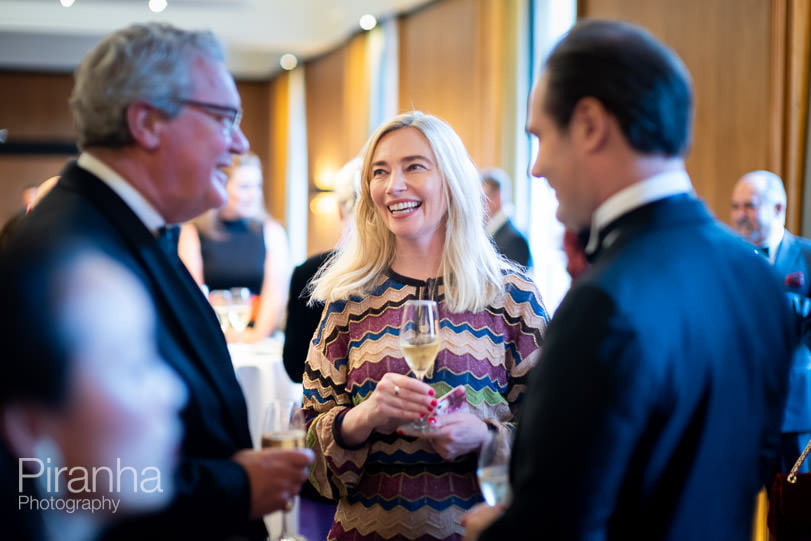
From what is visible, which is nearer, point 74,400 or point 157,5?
point 74,400

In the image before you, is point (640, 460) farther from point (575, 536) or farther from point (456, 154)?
point (456, 154)

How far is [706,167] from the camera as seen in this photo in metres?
6.18

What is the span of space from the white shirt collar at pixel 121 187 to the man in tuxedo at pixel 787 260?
3.14 metres

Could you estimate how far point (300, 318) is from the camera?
3.13 meters

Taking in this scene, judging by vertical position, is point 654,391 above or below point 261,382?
above

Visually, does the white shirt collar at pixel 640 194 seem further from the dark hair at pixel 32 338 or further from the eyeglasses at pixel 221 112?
the dark hair at pixel 32 338

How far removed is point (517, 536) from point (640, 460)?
22 cm

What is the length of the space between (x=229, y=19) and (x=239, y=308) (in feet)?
27.0

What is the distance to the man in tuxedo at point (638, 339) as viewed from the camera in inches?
47.5

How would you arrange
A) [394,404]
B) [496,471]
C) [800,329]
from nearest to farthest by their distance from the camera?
[496,471], [394,404], [800,329]

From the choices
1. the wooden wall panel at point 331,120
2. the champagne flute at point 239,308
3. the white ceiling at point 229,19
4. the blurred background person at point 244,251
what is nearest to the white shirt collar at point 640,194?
the champagne flute at point 239,308

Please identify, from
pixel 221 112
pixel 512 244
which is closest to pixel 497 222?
pixel 512 244

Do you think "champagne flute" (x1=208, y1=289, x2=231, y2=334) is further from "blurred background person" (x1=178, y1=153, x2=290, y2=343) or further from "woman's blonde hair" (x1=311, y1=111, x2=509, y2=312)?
"woman's blonde hair" (x1=311, y1=111, x2=509, y2=312)

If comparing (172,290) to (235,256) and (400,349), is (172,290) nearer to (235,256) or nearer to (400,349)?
(400,349)
